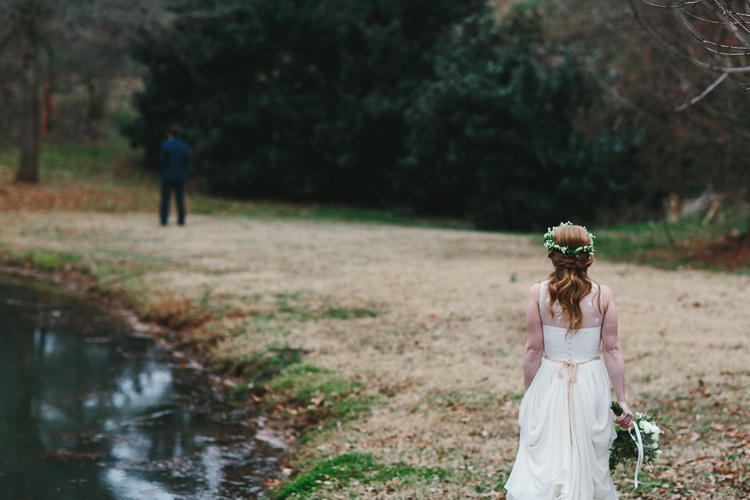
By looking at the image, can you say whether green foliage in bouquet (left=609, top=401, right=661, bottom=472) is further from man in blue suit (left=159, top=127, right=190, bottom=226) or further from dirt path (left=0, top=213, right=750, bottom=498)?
man in blue suit (left=159, top=127, right=190, bottom=226)

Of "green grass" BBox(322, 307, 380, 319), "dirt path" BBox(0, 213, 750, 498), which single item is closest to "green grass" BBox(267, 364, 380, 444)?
"dirt path" BBox(0, 213, 750, 498)

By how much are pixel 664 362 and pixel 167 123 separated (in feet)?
75.1

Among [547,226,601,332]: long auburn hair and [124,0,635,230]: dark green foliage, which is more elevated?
[124,0,635,230]: dark green foliage

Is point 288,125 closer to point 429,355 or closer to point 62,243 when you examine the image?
point 62,243

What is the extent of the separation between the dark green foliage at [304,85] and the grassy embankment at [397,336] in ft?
23.5

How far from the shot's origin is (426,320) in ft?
29.1

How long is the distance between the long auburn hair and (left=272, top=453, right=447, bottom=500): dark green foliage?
179 centimetres

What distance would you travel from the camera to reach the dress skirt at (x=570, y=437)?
11.3 feet

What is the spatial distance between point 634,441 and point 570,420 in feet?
1.02

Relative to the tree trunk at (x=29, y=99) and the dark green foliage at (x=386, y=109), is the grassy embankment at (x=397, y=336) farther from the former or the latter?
the tree trunk at (x=29, y=99)

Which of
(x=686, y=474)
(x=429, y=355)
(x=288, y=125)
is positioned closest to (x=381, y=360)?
(x=429, y=355)

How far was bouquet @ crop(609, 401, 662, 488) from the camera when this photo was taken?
3.47 metres

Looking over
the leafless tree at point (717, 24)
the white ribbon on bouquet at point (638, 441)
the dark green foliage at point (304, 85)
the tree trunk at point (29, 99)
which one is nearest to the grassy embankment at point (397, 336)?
the white ribbon on bouquet at point (638, 441)

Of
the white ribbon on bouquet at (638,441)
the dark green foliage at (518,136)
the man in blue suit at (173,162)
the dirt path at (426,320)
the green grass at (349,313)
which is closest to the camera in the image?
the white ribbon on bouquet at (638,441)
